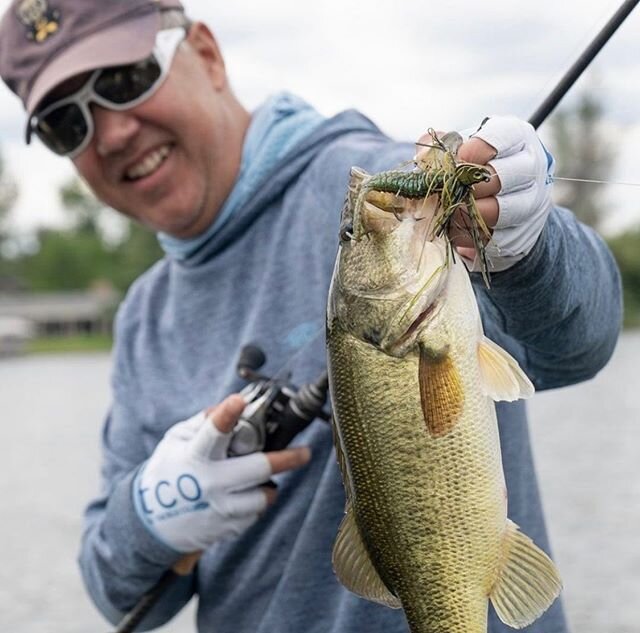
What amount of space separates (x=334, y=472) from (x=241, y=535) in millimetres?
386

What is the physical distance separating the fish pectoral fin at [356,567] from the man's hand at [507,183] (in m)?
0.50

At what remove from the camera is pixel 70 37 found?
296cm

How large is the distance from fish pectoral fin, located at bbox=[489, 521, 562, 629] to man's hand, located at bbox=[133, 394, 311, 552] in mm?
885

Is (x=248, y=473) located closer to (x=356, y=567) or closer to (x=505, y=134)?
(x=356, y=567)

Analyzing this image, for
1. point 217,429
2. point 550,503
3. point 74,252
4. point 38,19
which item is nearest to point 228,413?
point 217,429

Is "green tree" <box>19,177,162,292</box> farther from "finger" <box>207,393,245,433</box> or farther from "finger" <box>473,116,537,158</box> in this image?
"finger" <box>473,116,537,158</box>

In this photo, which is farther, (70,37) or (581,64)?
(70,37)

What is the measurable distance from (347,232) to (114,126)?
151 centimetres

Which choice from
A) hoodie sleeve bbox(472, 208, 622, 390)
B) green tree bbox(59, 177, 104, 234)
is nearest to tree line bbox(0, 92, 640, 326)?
green tree bbox(59, 177, 104, 234)

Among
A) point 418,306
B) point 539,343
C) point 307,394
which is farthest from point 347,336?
point 307,394

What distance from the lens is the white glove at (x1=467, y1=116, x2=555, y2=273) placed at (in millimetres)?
1679

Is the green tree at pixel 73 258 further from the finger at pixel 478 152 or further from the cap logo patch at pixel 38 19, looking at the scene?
the finger at pixel 478 152

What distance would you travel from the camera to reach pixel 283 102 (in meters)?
3.06

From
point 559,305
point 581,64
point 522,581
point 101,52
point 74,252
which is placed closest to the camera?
point 522,581
